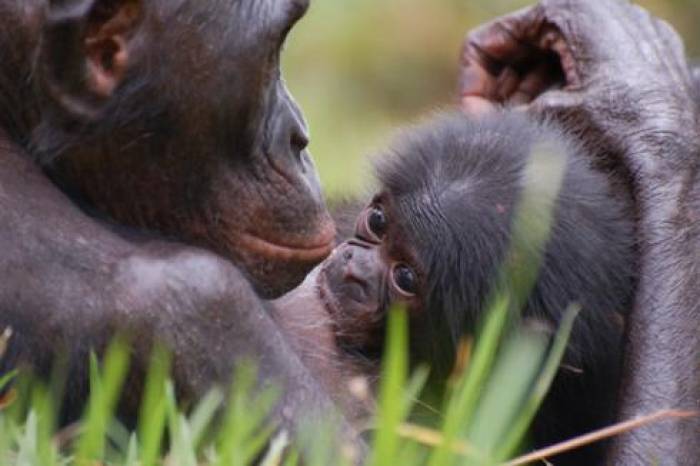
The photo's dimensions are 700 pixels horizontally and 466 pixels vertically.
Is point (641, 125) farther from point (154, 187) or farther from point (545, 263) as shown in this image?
point (154, 187)

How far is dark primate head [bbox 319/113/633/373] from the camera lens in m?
3.91

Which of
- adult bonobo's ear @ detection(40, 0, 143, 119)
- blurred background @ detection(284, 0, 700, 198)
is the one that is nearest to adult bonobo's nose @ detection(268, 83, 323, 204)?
adult bonobo's ear @ detection(40, 0, 143, 119)

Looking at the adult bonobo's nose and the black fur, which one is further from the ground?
the adult bonobo's nose

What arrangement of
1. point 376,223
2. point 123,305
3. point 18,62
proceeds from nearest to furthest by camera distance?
point 123,305 → point 18,62 → point 376,223

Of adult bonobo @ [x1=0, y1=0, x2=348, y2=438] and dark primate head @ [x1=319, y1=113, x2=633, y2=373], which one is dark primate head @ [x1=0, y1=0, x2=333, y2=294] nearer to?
adult bonobo @ [x1=0, y1=0, x2=348, y2=438]

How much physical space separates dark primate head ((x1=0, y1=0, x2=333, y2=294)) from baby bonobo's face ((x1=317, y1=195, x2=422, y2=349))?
0.45m

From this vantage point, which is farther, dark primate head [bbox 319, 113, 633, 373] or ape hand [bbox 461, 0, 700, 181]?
ape hand [bbox 461, 0, 700, 181]

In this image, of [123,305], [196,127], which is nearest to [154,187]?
[196,127]

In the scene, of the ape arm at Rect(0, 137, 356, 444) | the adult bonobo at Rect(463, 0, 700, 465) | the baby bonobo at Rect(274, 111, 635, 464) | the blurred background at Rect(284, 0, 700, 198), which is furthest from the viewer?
the blurred background at Rect(284, 0, 700, 198)

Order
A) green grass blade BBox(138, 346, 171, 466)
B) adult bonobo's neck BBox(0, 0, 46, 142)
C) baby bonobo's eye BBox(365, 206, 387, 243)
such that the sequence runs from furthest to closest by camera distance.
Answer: baby bonobo's eye BBox(365, 206, 387, 243) → adult bonobo's neck BBox(0, 0, 46, 142) → green grass blade BBox(138, 346, 171, 466)

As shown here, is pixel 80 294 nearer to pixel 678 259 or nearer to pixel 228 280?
pixel 228 280

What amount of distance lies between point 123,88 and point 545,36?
1.46m

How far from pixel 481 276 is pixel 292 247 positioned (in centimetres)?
58

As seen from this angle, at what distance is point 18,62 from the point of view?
3.24m
